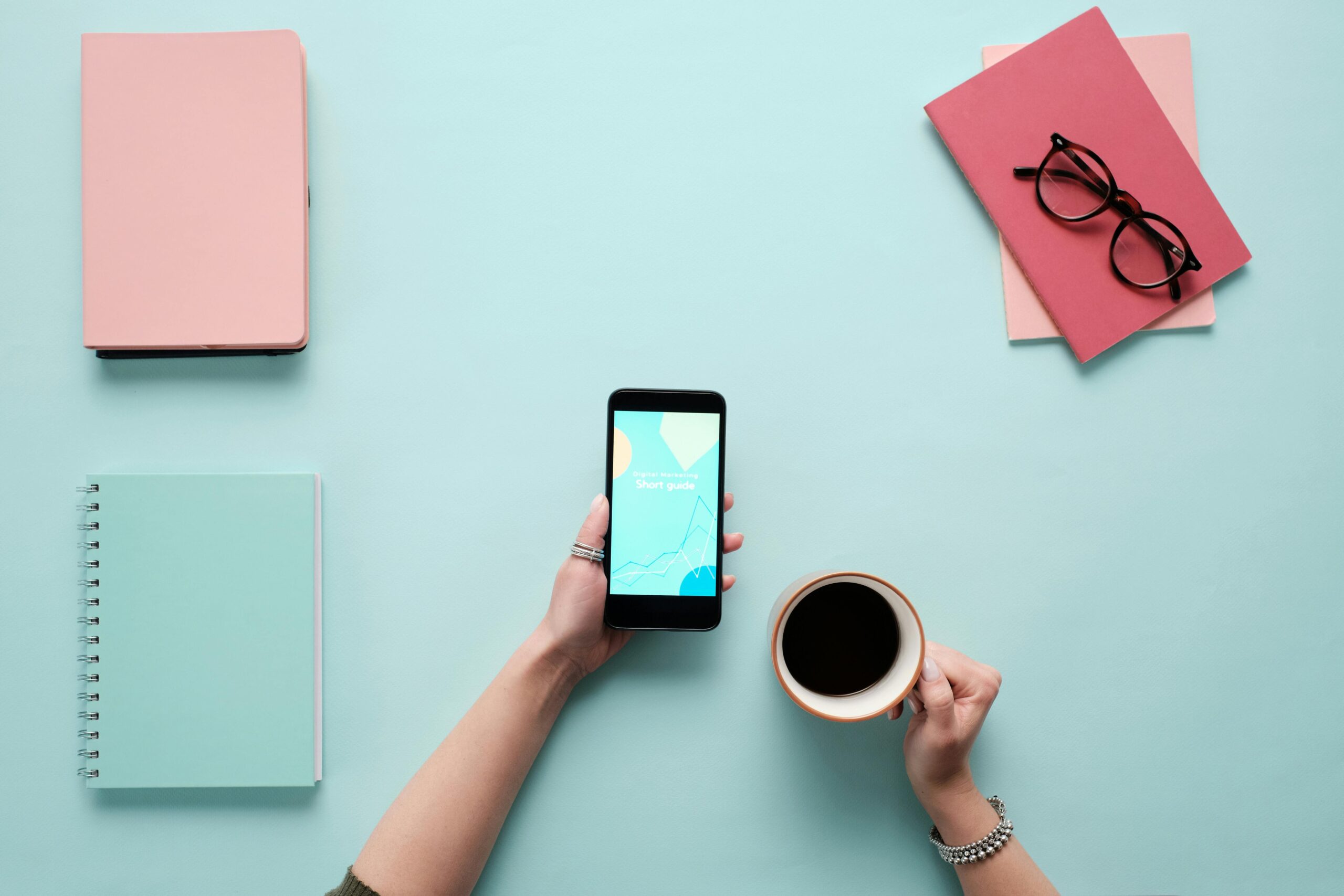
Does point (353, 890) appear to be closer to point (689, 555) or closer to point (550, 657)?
point (550, 657)

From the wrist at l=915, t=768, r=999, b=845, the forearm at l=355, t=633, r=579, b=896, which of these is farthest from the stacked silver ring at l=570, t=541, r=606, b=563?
the wrist at l=915, t=768, r=999, b=845

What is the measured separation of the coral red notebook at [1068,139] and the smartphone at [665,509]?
0.40 m

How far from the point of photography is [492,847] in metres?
0.79

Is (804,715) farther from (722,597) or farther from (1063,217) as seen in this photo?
(1063,217)

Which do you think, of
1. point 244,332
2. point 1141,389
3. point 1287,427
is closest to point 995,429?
point 1141,389

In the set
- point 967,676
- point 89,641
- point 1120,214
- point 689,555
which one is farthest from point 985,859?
point 89,641

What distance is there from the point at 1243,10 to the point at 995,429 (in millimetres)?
563

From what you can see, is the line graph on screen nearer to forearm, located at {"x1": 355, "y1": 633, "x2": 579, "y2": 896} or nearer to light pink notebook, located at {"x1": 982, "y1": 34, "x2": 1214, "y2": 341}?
forearm, located at {"x1": 355, "y1": 633, "x2": 579, "y2": 896}

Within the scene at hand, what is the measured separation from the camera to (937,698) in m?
0.71

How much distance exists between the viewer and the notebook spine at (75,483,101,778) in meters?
0.80

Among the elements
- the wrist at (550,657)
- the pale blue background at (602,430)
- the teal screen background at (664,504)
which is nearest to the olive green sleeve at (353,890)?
the pale blue background at (602,430)

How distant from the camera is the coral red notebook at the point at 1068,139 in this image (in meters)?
0.81

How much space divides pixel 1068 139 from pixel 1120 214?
103 mm

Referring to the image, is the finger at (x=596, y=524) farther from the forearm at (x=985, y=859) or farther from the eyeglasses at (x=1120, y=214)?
the eyeglasses at (x=1120, y=214)
